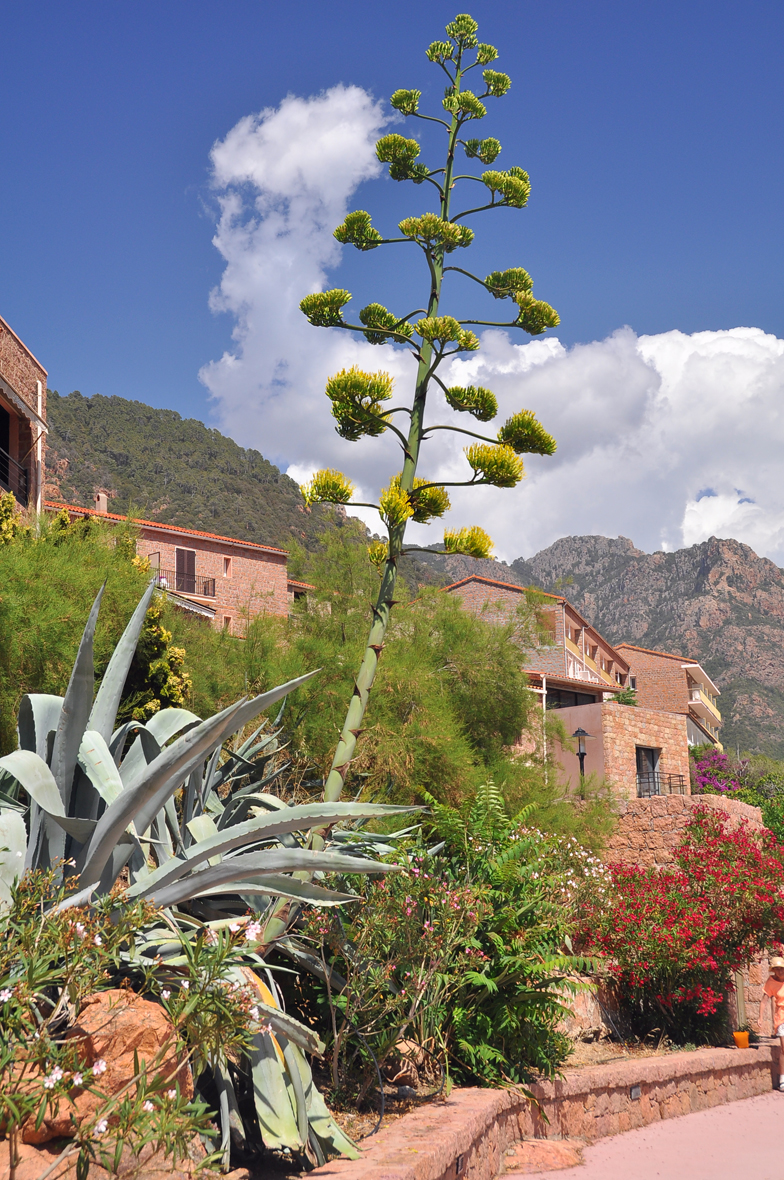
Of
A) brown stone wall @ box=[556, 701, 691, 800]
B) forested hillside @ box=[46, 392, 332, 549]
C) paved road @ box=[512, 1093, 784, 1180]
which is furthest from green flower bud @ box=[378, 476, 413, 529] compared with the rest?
forested hillside @ box=[46, 392, 332, 549]

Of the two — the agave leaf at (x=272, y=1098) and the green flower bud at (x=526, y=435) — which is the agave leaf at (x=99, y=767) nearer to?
the agave leaf at (x=272, y=1098)

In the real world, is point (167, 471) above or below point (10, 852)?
above

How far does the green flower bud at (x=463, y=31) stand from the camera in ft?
19.2

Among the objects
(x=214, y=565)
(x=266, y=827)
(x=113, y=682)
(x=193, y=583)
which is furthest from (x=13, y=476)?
(x=214, y=565)

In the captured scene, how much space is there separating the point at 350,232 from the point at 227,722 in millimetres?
3328

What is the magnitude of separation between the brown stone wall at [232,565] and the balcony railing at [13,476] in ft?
44.8

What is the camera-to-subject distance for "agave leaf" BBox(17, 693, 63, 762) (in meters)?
4.20

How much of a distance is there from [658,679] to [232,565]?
24.8 meters

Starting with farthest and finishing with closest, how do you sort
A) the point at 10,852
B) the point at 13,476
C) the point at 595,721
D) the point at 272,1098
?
the point at 595,721 < the point at 13,476 < the point at 272,1098 < the point at 10,852

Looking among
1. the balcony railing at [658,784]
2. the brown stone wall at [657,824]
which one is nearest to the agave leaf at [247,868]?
the brown stone wall at [657,824]

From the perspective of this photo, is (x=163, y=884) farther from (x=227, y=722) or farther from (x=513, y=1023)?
(x=513, y=1023)

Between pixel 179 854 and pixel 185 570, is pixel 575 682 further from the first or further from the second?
pixel 179 854

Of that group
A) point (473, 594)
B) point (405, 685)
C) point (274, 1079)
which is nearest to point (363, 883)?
point (274, 1079)

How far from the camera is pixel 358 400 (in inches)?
205
